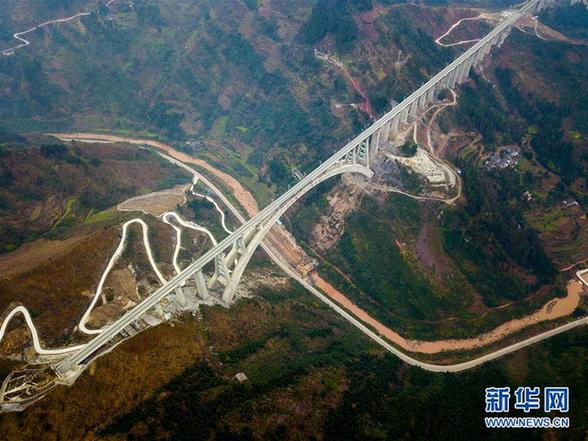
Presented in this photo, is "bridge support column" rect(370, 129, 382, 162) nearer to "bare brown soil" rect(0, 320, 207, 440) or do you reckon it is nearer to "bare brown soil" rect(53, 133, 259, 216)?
"bare brown soil" rect(53, 133, 259, 216)

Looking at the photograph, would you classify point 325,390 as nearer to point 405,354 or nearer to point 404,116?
point 405,354

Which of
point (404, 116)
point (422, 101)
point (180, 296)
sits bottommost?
point (180, 296)

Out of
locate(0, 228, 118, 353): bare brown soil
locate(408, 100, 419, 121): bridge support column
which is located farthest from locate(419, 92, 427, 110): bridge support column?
locate(0, 228, 118, 353): bare brown soil

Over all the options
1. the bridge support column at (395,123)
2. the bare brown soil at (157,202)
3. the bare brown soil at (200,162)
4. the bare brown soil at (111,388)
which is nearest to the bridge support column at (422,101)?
the bridge support column at (395,123)

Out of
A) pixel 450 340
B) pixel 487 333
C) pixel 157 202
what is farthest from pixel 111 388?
pixel 487 333

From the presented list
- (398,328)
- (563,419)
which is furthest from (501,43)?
(563,419)

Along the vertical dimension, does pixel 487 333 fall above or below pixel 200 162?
below

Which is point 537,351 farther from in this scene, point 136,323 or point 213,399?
point 136,323

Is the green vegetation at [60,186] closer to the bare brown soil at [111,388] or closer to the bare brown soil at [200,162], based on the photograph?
the bare brown soil at [200,162]
